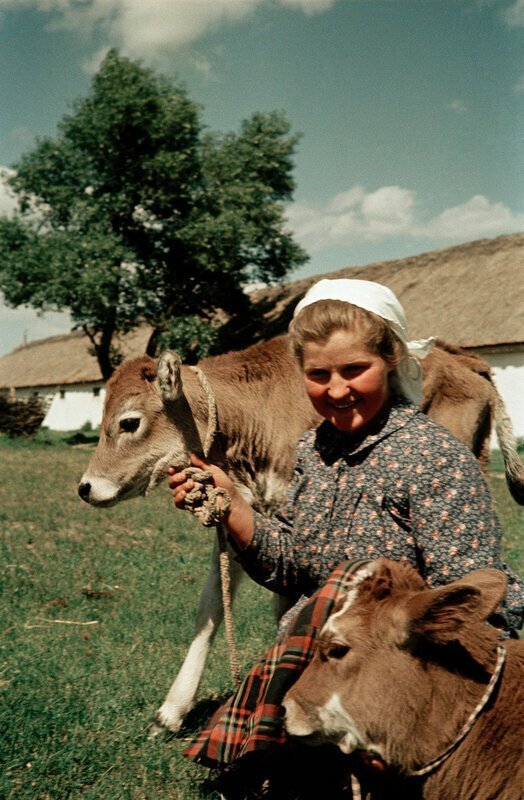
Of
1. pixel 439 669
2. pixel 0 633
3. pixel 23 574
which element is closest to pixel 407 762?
pixel 439 669

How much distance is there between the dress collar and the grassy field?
6.59 ft

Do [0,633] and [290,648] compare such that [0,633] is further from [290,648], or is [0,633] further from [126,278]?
[126,278]

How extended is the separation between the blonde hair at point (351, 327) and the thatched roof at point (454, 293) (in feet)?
91.8

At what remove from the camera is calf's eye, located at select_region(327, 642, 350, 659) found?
2590 mm

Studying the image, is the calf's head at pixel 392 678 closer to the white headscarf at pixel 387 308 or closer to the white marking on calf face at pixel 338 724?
the white marking on calf face at pixel 338 724

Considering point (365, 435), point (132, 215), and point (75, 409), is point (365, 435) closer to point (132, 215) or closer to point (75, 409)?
point (132, 215)

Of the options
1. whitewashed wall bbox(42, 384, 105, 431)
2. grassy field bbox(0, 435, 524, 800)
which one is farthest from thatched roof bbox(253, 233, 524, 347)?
grassy field bbox(0, 435, 524, 800)

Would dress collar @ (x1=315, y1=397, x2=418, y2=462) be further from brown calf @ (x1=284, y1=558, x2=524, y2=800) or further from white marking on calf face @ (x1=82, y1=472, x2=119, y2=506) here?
white marking on calf face @ (x1=82, y1=472, x2=119, y2=506)

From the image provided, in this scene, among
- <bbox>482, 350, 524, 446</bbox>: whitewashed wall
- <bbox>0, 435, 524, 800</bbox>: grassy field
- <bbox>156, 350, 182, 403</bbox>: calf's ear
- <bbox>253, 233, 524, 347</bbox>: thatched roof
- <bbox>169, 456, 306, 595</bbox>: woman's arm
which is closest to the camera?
<bbox>169, 456, 306, 595</bbox>: woman's arm

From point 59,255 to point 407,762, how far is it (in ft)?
94.7

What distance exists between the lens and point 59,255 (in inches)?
1160

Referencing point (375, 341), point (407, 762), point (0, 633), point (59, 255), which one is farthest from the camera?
point (59, 255)

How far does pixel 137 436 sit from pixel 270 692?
282cm

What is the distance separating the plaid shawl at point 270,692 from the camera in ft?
9.46
